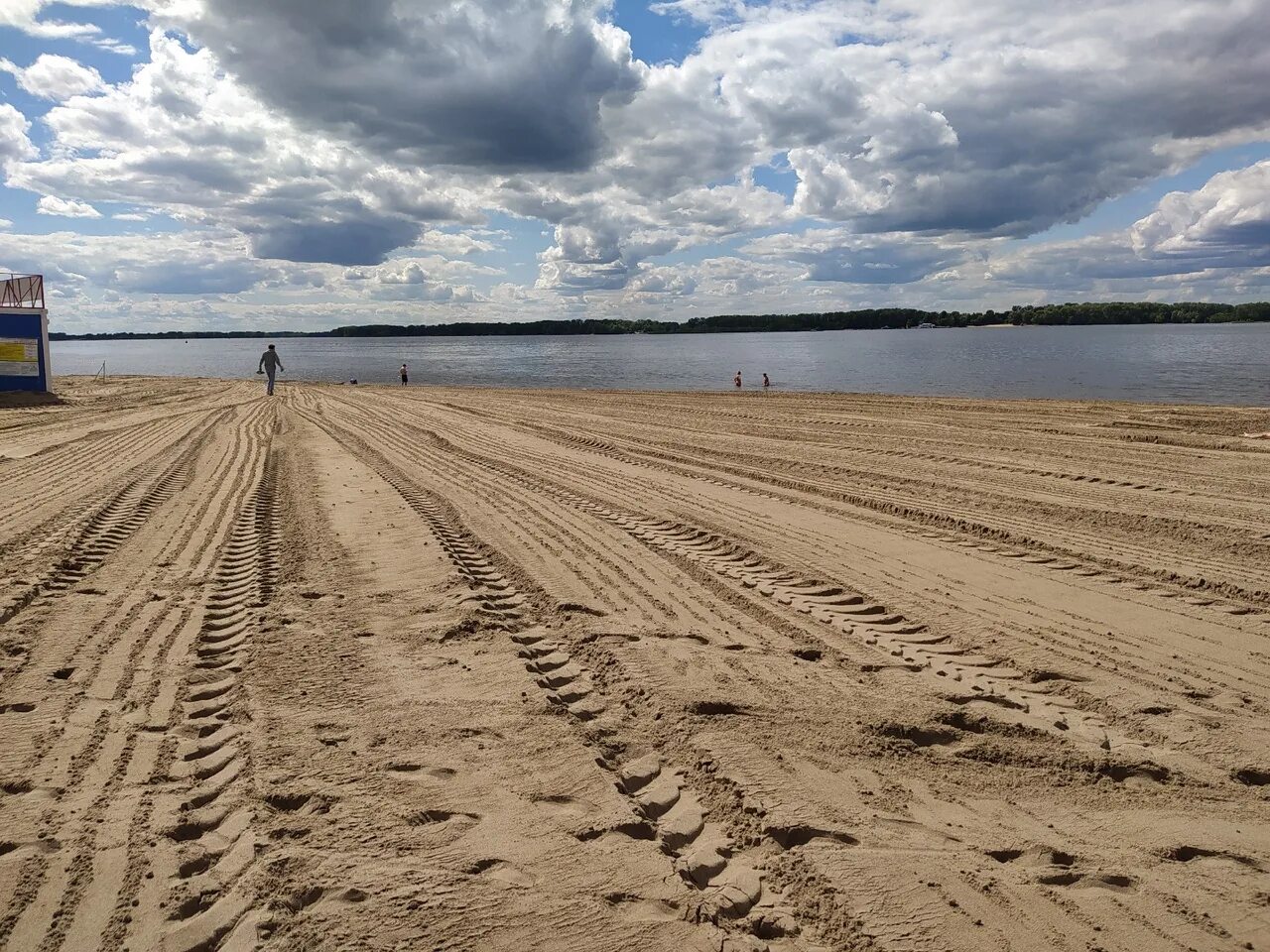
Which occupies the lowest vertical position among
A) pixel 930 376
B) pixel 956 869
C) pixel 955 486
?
pixel 956 869

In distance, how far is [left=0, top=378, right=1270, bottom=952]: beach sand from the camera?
258 centimetres

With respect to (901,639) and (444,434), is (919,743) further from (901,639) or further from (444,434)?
(444,434)

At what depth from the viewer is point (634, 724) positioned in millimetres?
3768

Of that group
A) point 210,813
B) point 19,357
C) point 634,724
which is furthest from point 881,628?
point 19,357

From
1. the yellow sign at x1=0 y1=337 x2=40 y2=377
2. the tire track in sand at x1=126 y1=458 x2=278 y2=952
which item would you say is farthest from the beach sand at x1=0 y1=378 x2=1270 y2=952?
the yellow sign at x1=0 y1=337 x2=40 y2=377

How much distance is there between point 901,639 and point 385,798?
10.7 ft

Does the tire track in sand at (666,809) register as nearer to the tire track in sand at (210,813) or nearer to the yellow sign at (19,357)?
the tire track in sand at (210,813)

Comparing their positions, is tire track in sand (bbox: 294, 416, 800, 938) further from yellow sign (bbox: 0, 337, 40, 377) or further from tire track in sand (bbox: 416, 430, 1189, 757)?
yellow sign (bbox: 0, 337, 40, 377)

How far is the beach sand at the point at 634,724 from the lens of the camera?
2.58 meters

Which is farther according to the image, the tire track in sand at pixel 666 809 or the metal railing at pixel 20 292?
the metal railing at pixel 20 292

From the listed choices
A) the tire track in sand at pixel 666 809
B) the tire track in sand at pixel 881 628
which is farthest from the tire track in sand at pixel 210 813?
the tire track in sand at pixel 881 628

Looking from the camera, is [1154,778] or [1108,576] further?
[1108,576]

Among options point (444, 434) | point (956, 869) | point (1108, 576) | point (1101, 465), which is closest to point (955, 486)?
point (1101, 465)

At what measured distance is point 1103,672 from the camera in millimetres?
4461
